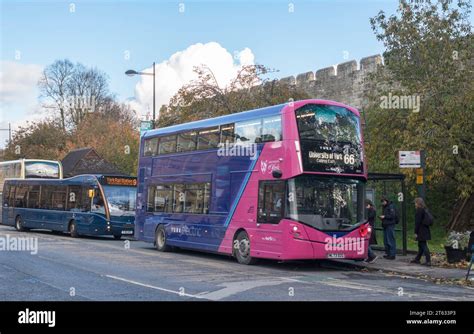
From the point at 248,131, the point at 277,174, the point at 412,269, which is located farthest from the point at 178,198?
the point at 412,269

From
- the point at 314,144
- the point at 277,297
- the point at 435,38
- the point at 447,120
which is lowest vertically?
the point at 277,297

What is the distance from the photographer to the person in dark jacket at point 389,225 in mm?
18156

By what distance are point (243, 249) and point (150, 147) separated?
7020 millimetres

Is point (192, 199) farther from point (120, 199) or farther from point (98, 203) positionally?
point (98, 203)

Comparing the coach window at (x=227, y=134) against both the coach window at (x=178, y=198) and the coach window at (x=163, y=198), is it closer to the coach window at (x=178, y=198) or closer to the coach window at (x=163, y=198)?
the coach window at (x=178, y=198)

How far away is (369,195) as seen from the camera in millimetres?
19453

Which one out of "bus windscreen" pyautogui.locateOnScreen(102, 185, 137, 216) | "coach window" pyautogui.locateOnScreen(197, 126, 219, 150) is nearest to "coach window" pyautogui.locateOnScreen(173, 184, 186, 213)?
"coach window" pyautogui.locateOnScreen(197, 126, 219, 150)

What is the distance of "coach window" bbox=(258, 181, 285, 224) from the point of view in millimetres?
15906

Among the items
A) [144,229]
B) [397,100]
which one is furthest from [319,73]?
[144,229]

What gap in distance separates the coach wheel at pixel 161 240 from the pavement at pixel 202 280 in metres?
1.92

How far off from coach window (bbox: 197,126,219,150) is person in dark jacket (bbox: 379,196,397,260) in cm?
533
